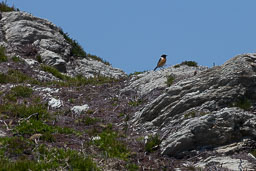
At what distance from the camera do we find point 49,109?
1552 centimetres

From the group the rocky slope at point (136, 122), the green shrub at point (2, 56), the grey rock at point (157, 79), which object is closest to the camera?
the rocky slope at point (136, 122)

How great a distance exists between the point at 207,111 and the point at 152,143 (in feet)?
7.40

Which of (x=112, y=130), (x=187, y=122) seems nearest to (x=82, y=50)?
(x=112, y=130)

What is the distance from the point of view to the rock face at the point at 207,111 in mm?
11156

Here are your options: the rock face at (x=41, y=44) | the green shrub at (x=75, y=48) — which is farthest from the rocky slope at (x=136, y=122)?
the green shrub at (x=75, y=48)

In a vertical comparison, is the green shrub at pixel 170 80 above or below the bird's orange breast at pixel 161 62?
below

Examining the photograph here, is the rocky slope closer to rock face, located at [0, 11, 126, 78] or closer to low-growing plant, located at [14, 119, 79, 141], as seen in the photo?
low-growing plant, located at [14, 119, 79, 141]

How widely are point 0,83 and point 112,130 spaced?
8.21 meters

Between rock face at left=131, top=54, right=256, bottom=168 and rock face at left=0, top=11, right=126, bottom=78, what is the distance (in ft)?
42.7

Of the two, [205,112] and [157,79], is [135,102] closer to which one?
[157,79]

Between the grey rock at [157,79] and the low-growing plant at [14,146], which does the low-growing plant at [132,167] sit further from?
the grey rock at [157,79]

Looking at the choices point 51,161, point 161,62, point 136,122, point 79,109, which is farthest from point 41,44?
point 51,161

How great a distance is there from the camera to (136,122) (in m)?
14.0

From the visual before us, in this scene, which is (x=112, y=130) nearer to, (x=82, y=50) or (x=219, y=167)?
(x=219, y=167)
